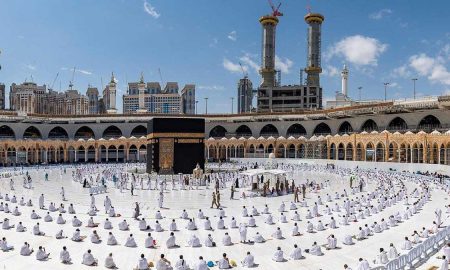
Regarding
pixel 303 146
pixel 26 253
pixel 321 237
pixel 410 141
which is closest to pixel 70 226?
pixel 26 253

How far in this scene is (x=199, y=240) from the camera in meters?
14.4

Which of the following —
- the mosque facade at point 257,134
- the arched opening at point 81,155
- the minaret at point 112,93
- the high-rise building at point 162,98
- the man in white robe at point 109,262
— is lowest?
the man in white robe at point 109,262

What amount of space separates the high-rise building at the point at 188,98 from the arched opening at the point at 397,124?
113 m

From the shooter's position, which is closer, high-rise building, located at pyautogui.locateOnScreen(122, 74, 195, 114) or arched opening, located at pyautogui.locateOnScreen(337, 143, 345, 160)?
arched opening, located at pyautogui.locateOnScreen(337, 143, 345, 160)

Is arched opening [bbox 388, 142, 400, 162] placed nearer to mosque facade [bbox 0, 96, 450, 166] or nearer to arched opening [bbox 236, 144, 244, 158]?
mosque facade [bbox 0, 96, 450, 166]

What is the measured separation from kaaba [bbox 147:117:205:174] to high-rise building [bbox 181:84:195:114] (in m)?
123

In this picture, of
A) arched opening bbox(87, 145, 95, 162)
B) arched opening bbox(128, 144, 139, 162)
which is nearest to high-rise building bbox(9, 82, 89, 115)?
arched opening bbox(87, 145, 95, 162)

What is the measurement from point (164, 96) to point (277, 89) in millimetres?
71559

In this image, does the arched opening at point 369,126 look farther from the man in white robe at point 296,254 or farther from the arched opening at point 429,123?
the man in white robe at point 296,254

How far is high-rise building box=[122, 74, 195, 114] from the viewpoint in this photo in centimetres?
Result: 15450

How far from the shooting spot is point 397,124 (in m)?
56.1

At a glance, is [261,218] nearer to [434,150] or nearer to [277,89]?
[434,150]

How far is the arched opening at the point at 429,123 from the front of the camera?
5069 cm

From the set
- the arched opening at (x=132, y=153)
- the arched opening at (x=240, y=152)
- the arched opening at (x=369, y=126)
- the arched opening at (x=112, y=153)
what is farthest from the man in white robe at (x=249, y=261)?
the arched opening at (x=112, y=153)
